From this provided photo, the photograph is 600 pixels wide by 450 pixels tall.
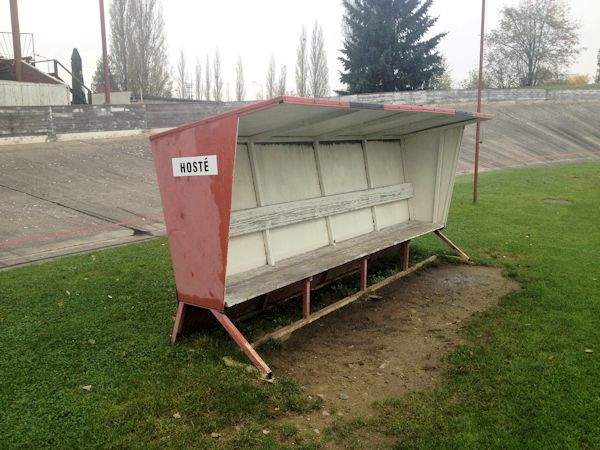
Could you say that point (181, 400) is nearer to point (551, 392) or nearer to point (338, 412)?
point (338, 412)

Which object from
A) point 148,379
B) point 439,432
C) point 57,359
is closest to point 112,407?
point 148,379

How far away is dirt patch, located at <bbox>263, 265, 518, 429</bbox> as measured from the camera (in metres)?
3.77

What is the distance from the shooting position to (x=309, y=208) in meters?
5.75

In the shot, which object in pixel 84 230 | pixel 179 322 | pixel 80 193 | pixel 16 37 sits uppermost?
pixel 16 37

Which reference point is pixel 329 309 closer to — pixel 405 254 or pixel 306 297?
pixel 306 297

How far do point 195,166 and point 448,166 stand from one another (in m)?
4.64

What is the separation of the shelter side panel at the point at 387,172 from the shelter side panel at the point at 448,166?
0.56 metres

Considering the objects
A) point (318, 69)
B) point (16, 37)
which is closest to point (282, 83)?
point (318, 69)

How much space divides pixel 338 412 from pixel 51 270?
15.3 feet

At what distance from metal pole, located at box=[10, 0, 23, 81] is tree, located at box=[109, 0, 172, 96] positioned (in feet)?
53.1

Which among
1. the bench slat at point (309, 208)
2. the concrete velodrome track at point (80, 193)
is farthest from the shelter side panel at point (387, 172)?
the concrete velodrome track at point (80, 193)

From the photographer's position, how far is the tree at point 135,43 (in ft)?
122

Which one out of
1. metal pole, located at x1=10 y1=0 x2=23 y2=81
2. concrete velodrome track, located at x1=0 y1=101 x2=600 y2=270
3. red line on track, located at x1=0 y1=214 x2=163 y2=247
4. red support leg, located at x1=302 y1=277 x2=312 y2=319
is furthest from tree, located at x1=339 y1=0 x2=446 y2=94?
red support leg, located at x1=302 y1=277 x2=312 y2=319

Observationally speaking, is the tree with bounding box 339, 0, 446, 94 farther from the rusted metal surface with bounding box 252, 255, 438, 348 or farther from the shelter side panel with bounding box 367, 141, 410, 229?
the rusted metal surface with bounding box 252, 255, 438, 348
